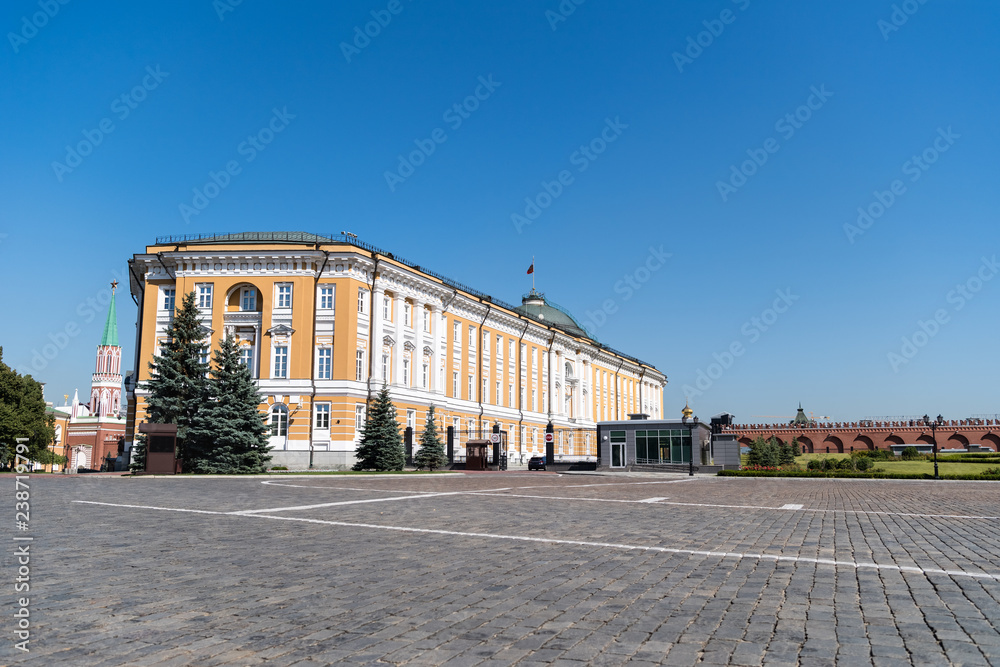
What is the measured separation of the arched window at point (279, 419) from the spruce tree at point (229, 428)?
6018 mm

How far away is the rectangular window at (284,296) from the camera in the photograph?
4334 cm

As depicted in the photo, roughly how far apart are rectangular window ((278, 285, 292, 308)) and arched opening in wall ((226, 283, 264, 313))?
4.57 ft

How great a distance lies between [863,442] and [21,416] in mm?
97517

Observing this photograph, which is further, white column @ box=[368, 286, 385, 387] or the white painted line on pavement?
white column @ box=[368, 286, 385, 387]

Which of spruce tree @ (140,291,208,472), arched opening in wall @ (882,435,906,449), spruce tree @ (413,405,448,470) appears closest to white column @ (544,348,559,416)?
spruce tree @ (413,405,448,470)

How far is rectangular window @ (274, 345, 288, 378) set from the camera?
42844 mm

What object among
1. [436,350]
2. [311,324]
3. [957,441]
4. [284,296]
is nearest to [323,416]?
[311,324]

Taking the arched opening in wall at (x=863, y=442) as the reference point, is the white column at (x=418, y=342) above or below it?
above

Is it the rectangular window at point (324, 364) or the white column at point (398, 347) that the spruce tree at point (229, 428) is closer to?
the rectangular window at point (324, 364)

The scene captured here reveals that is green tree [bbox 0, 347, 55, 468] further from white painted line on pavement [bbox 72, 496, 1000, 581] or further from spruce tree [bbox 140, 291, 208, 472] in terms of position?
white painted line on pavement [bbox 72, 496, 1000, 581]

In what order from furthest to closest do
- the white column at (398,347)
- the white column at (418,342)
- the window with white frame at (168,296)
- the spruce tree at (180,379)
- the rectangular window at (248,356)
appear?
the white column at (418,342)
the white column at (398,347)
the window with white frame at (168,296)
the rectangular window at (248,356)
the spruce tree at (180,379)

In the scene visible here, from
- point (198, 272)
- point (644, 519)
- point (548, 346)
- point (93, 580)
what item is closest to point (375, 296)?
point (198, 272)

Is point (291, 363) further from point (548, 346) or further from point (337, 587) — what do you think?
point (337, 587)

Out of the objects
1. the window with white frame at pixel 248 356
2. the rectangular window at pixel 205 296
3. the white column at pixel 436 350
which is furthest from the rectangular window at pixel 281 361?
the white column at pixel 436 350
